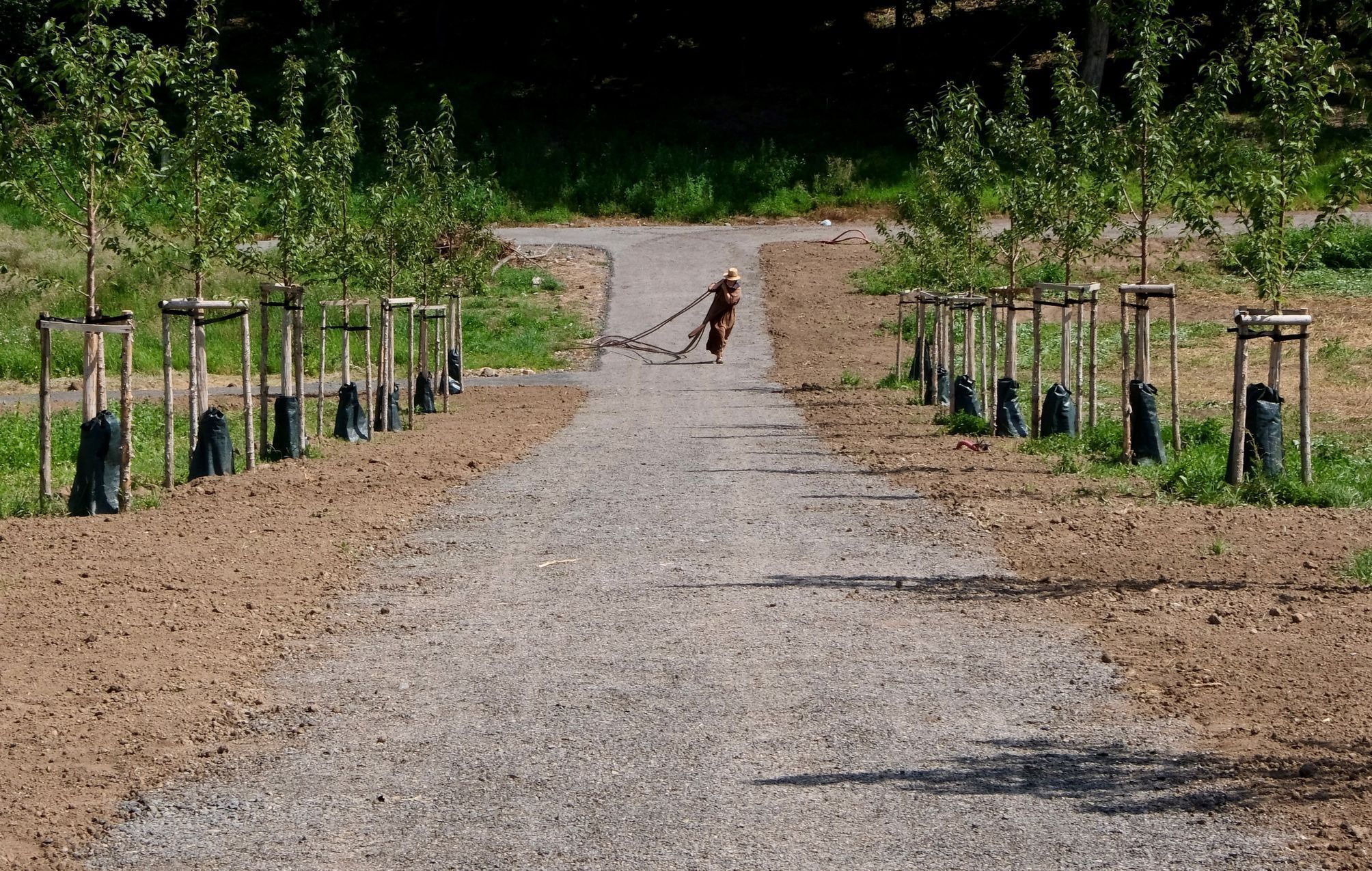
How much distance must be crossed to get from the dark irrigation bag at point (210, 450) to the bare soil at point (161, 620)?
431 mm

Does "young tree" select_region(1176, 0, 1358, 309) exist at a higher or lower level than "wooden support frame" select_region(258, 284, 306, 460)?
higher

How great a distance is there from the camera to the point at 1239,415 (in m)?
12.8

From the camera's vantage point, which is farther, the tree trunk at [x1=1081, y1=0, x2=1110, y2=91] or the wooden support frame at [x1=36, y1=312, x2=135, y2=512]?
the tree trunk at [x1=1081, y1=0, x2=1110, y2=91]

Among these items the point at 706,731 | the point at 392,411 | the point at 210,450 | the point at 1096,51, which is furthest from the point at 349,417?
the point at 1096,51

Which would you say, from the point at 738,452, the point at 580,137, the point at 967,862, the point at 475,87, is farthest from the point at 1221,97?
the point at 475,87

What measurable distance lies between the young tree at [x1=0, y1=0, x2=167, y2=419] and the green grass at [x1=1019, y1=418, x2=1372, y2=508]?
9.23 meters

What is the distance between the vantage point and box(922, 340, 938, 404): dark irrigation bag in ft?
75.0

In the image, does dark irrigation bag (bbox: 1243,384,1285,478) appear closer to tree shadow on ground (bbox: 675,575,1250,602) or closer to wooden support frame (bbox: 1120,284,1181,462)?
wooden support frame (bbox: 1120,284,1181,462)

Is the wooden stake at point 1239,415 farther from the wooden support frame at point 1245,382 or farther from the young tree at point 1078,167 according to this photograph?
the young tree at point 1078,167

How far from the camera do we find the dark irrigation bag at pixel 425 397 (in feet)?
71.9

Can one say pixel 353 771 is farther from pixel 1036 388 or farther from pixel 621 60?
pixel 621 60

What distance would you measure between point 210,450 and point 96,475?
2.35 meters

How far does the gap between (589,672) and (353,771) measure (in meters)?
1.73

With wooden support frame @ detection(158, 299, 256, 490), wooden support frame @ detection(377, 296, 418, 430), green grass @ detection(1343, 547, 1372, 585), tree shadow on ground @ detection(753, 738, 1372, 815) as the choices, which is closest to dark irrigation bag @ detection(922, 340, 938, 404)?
wooden support frame @ detection(377, 296, 418, 430)
